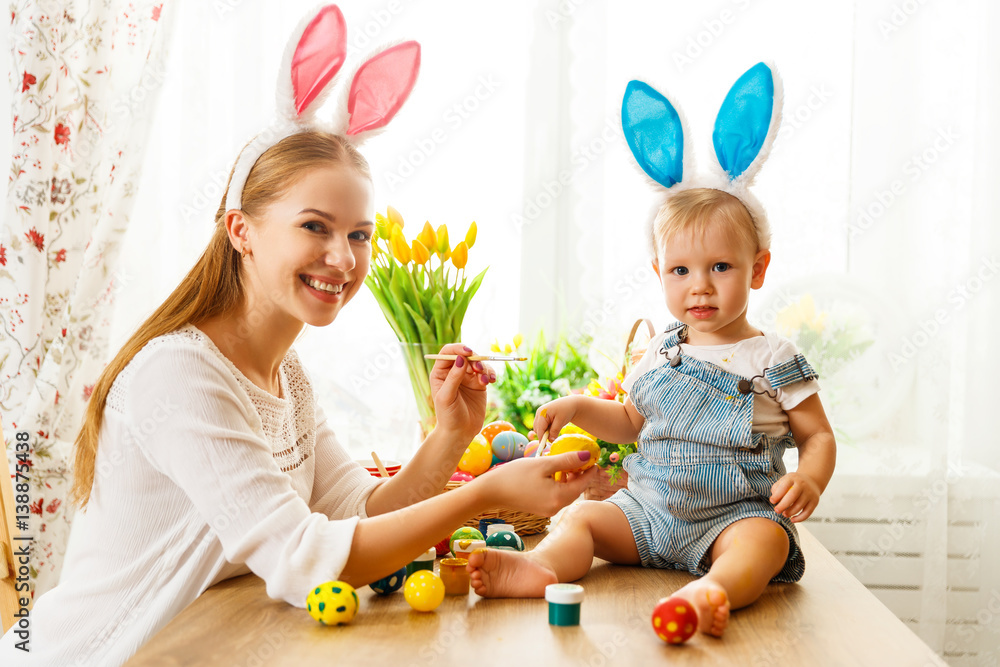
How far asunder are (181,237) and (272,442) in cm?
→ 127

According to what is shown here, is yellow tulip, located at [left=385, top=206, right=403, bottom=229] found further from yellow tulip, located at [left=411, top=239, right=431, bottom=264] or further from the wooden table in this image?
the wooden table

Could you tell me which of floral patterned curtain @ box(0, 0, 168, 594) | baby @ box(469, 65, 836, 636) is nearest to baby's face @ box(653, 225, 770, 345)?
baby @ box(469, 65, 836, 636)

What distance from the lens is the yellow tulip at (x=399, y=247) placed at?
1.72 m

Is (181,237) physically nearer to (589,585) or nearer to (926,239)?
(589,585)

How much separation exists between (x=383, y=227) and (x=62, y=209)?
816mm

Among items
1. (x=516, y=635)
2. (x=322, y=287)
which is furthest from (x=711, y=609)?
(x=322, y=287)

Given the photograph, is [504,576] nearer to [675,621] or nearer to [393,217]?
[675,621]

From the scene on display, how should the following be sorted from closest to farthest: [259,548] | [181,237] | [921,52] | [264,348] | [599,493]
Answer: [259,548] → [264,348] → [599,493] → [921,52] → [181,237]

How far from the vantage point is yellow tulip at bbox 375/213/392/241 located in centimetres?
176

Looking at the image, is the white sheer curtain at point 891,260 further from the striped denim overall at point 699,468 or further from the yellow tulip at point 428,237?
the striped denim overall at point 699,468

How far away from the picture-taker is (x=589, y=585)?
1.06 meters

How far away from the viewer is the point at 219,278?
116 centimetres

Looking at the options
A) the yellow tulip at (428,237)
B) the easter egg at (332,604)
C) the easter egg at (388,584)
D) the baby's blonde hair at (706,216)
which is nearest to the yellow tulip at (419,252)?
the yellow tulip at (428,237)

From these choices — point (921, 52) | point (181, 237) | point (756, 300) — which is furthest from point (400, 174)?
point (921, 52)
